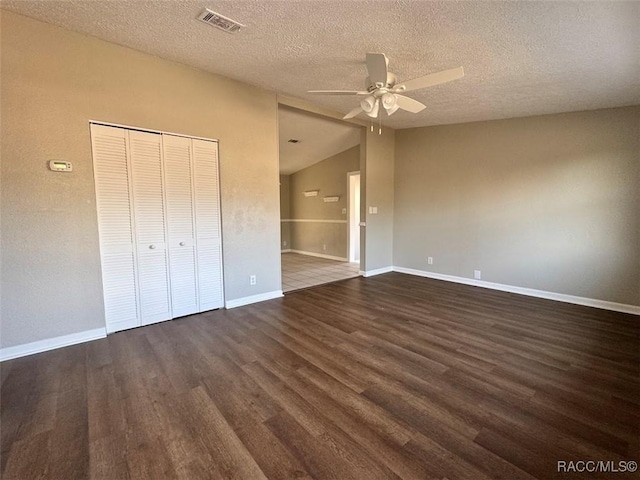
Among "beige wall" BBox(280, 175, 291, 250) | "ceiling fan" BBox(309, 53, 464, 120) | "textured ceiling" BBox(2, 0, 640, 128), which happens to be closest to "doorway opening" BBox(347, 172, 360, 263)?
"beige wall" BBox(280, 175, 291, 250)

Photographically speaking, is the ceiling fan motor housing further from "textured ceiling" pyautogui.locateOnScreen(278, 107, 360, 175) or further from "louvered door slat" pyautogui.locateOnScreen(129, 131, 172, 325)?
"louvered door slat" pyautogui.locateOnScreen(129, 131, 172, 325)

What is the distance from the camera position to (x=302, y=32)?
2396 millimetres

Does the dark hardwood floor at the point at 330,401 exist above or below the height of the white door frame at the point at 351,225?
below

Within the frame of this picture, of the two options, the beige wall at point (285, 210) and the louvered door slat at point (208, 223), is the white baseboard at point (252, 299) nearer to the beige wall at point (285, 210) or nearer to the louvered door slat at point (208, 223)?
the louvered door slat at point (208, 223)

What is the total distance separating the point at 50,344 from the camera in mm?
2611

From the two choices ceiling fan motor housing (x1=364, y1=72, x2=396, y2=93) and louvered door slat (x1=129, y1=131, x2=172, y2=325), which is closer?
ceiling fan motor housing (x1=364, y1=72, x2=396, y2=93)

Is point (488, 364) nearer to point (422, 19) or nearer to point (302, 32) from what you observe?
point (422, 19)

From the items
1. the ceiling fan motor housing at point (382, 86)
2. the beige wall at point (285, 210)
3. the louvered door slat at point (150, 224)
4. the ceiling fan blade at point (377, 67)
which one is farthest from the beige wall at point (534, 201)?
the louvered door slat at point (150, 224)

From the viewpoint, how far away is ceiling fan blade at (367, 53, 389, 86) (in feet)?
6.95

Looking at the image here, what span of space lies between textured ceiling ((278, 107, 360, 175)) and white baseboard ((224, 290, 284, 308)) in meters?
2.71

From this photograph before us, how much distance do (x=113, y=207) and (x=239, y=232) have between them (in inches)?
53.8

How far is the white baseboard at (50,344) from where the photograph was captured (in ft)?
8.01

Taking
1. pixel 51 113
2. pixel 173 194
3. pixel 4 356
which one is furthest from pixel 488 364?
pixel 51 113

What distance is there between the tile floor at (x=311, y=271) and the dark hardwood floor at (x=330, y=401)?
6.07 ft
